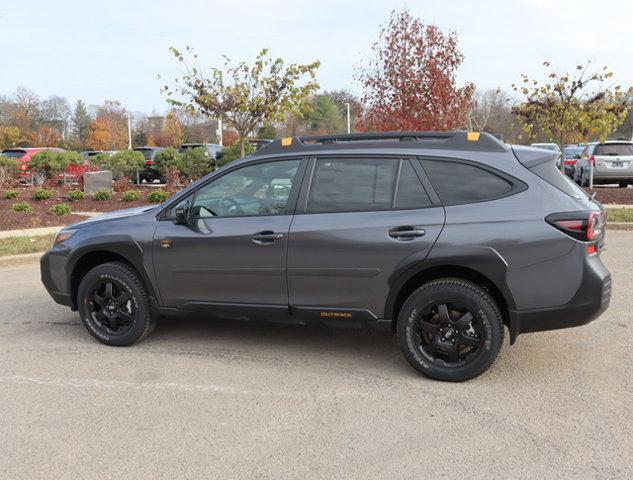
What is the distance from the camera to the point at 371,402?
387 cm

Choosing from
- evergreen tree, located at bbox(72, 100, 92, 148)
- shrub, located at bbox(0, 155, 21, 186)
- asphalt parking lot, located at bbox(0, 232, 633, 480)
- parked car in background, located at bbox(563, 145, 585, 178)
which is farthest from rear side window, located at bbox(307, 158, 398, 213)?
evergreen tree, located at bbox(72, 100, 92, 148)

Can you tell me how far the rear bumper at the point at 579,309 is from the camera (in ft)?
12.7

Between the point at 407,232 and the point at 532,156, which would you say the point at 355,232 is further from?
the point at 532,156

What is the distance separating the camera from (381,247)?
416 cm

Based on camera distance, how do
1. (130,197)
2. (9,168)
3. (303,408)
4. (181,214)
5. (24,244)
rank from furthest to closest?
(9,168), (130,197), (24,244), (181,214), (303,408)

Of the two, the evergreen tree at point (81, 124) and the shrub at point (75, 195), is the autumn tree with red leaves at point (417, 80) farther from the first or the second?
the evergreen tree at point (81, 124)

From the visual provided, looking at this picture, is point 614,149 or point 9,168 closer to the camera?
point 9,168

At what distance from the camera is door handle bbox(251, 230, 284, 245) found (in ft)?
14.5

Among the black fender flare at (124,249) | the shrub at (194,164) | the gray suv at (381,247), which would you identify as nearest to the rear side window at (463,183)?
the gray suv at (381,247)

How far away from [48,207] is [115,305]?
34.2 ft

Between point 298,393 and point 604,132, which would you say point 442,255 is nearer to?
point 298,393

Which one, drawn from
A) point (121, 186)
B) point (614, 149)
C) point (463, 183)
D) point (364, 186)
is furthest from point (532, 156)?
point (614, 149)

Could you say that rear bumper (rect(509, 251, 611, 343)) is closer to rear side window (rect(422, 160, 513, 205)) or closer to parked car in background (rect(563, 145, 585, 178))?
rear side window (rect(422, 160, 513, 205))

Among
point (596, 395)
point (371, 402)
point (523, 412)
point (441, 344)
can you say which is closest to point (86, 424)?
point (371, 402)
